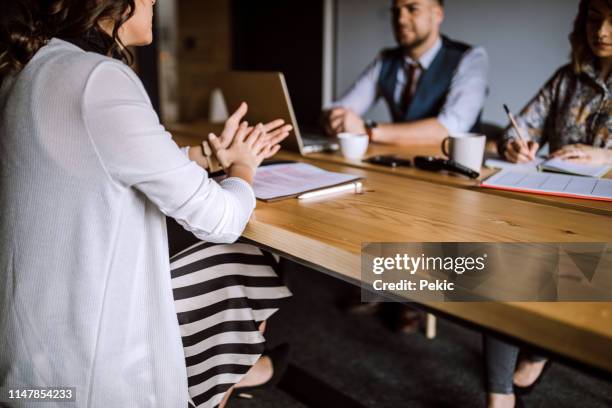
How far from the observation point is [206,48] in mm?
4586

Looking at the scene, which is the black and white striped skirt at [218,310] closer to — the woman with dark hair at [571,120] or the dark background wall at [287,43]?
the woman with dark hair at [571,120]

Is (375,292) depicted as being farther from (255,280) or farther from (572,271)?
(255,280)

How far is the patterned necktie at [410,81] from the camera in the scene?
7.50 feet

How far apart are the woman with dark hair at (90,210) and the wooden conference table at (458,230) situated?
12 cm

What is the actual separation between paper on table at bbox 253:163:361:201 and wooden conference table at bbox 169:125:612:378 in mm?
44

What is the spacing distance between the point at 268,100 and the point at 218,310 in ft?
2.32

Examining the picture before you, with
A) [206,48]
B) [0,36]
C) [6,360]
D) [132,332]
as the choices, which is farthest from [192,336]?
[206,48]

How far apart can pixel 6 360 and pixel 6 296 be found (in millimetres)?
118

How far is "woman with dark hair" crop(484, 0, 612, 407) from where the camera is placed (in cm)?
135

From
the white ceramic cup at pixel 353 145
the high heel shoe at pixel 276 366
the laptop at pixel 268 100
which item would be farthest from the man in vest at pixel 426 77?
the high heel shoe at pixel 276 366

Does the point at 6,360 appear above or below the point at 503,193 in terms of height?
below

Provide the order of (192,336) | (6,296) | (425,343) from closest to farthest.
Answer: (6,296) < (192,336) < (425,343)

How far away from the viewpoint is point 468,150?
4.26 feet

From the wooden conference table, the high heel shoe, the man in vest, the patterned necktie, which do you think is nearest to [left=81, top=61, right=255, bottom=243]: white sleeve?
the wooden conference table
